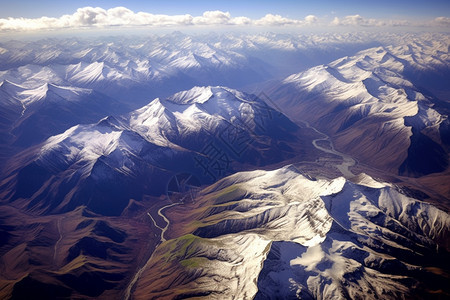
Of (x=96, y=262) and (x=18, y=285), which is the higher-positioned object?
(x=18, y=285)

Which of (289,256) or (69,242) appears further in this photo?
(69,242)

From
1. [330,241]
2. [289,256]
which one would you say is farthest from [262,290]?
[330,241]

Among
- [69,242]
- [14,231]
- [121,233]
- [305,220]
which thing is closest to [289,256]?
[305,220]

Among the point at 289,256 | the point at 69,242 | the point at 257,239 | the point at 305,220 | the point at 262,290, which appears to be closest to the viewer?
the point at 262,290

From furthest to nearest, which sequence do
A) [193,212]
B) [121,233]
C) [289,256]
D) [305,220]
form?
[193,212]
[121,233]
[305,220]
[289,256]

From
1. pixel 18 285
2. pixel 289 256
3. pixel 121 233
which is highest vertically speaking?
pixel 289 256

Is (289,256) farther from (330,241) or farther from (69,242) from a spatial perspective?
(69,242)
